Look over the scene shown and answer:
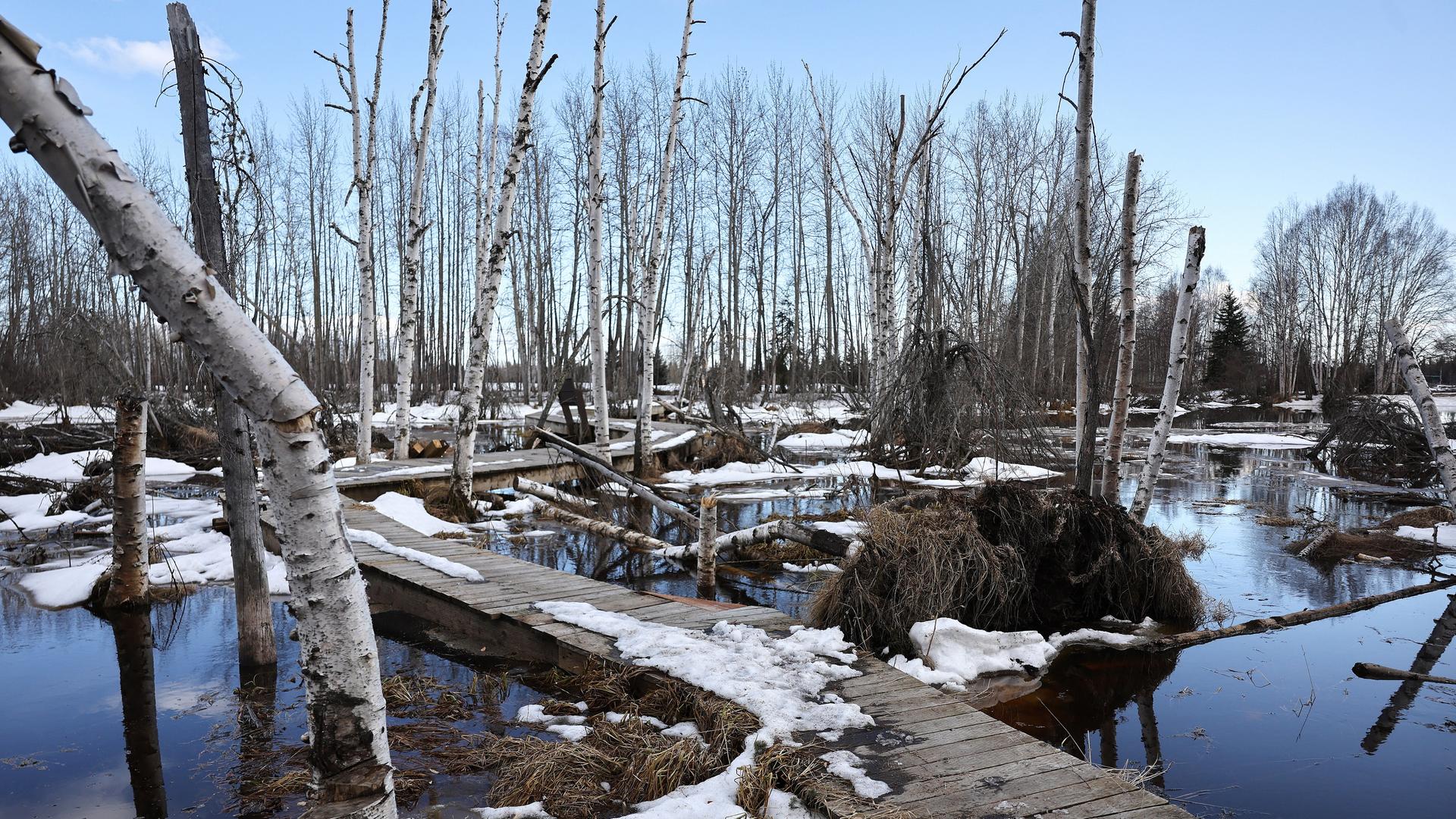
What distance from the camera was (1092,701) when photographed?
5.78 m

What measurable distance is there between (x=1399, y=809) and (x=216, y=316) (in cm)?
583

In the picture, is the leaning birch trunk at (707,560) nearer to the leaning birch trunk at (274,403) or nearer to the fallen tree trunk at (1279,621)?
the fallen tree trunk at (1279,621)

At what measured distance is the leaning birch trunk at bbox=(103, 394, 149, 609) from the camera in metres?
6.39

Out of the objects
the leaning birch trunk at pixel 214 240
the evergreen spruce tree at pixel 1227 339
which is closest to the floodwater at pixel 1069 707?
the leaning birch trunk at pixel 214 240

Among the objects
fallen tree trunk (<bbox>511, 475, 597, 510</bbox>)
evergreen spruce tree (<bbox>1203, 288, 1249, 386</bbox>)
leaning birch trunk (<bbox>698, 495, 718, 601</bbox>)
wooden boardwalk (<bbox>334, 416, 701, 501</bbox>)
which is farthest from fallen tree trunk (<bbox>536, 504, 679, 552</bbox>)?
evergreen spruce tree (<bbox>1203, 288, 1249, 386</bbox>)

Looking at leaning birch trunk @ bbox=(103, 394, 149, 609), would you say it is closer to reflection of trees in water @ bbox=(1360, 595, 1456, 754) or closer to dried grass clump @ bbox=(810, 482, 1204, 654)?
dried grass clump @ bbox=(810, 482, 1204, 654)

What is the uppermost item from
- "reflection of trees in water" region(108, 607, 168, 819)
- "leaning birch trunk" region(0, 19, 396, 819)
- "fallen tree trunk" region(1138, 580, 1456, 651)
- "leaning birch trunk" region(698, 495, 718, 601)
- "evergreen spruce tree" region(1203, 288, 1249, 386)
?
"evergreen spruce tree" region(1203, 288, 1249, 386)

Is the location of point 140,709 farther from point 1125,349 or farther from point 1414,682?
point 1414,682

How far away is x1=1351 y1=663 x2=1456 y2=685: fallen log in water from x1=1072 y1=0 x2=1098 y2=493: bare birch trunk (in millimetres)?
2341

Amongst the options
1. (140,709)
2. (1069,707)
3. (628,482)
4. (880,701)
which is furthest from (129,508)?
(1069,707)

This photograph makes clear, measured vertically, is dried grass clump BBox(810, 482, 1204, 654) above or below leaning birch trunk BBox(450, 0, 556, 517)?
below

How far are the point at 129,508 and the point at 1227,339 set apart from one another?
5520 cm

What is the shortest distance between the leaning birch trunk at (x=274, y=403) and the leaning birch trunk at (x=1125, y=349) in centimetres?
704

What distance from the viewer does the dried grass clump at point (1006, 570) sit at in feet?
Result: 20.1
